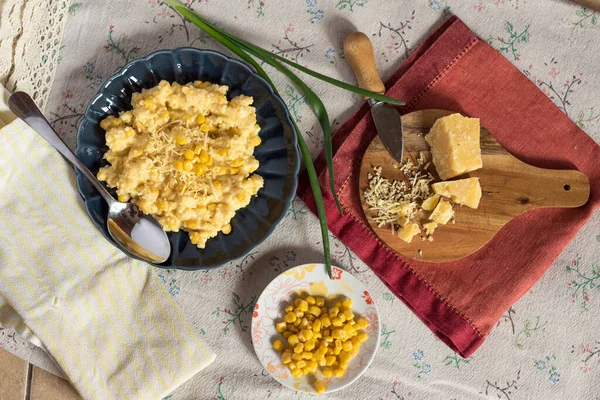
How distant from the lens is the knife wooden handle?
180 centimetres

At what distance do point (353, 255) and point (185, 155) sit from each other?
28.0 inches

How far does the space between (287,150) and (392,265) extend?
562 millimetres

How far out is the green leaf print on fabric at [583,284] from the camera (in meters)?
1.88

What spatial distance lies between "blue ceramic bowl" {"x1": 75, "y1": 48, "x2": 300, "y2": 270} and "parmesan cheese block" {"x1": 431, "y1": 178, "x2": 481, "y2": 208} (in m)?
0.50

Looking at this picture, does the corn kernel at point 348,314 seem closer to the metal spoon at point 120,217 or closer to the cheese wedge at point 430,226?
the cheese wedge at point 430,226

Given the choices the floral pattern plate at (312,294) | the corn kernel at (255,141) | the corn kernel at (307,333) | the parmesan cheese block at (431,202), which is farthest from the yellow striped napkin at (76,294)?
the parmesan cheese block at (431,202)

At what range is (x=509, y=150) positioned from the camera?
1.85 meters

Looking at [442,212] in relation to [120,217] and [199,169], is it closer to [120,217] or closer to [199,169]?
[199,169]

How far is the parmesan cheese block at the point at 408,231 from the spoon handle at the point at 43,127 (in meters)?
0.97

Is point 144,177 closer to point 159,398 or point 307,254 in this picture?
point 307,254

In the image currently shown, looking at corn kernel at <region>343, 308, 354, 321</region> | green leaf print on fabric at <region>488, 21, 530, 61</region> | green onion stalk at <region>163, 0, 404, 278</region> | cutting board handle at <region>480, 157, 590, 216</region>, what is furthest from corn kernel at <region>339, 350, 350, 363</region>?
green leaf print on fabric at <region>488, 21, 530, 61</region>

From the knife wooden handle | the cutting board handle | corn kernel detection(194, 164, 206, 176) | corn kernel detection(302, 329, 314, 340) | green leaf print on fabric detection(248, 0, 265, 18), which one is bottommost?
corn kernel detection(302, 329, 314, 340)

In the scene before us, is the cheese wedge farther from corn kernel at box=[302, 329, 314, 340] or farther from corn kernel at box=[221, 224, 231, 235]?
corn kernel at box=[221, 224, 231, 235]

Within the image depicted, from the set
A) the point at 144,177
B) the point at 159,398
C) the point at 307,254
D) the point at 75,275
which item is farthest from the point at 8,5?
the point at 159,398
